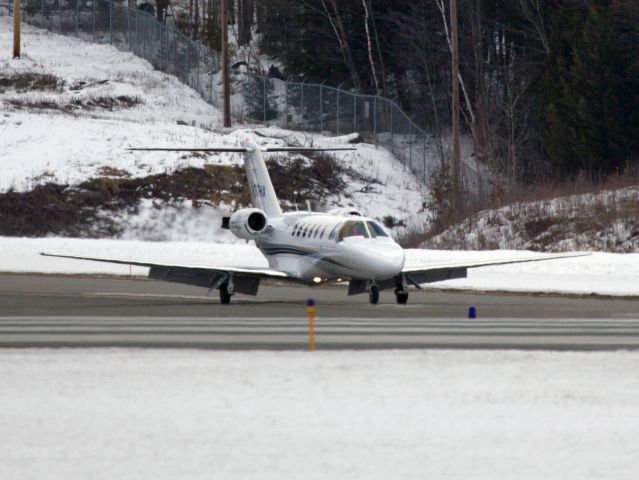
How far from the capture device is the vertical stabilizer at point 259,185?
34.9 meters

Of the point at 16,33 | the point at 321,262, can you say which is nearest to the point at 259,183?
the point at 321,262

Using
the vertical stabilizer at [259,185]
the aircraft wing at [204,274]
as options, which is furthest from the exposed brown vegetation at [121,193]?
the aircraft wing at [204,274]

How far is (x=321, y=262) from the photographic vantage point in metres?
29.9

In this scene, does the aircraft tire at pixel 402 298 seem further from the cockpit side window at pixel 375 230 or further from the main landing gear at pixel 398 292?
the cockpit side window at pixel 375 230

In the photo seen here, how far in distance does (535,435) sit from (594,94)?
4777 centimetres

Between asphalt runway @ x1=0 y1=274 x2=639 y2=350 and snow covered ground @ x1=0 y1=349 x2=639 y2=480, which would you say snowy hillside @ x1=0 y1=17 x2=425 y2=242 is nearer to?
asphalt runway @ x1=0 y1=274 x2=639 y2=350

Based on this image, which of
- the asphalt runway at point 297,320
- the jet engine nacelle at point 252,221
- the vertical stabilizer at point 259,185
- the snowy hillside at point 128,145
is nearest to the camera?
the asphalt runway at point 297,320

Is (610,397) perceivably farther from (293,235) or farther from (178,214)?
(178,214)

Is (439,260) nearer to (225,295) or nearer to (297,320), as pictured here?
(225,295)

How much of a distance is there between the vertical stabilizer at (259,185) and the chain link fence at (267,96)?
Result: 24.7 metres

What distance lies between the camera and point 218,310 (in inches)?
1064

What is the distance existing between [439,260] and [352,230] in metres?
9.78

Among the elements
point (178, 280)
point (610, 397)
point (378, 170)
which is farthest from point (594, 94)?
point (610, 397)

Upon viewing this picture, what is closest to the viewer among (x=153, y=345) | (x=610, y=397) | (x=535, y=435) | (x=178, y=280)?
(x=535, y=435)
